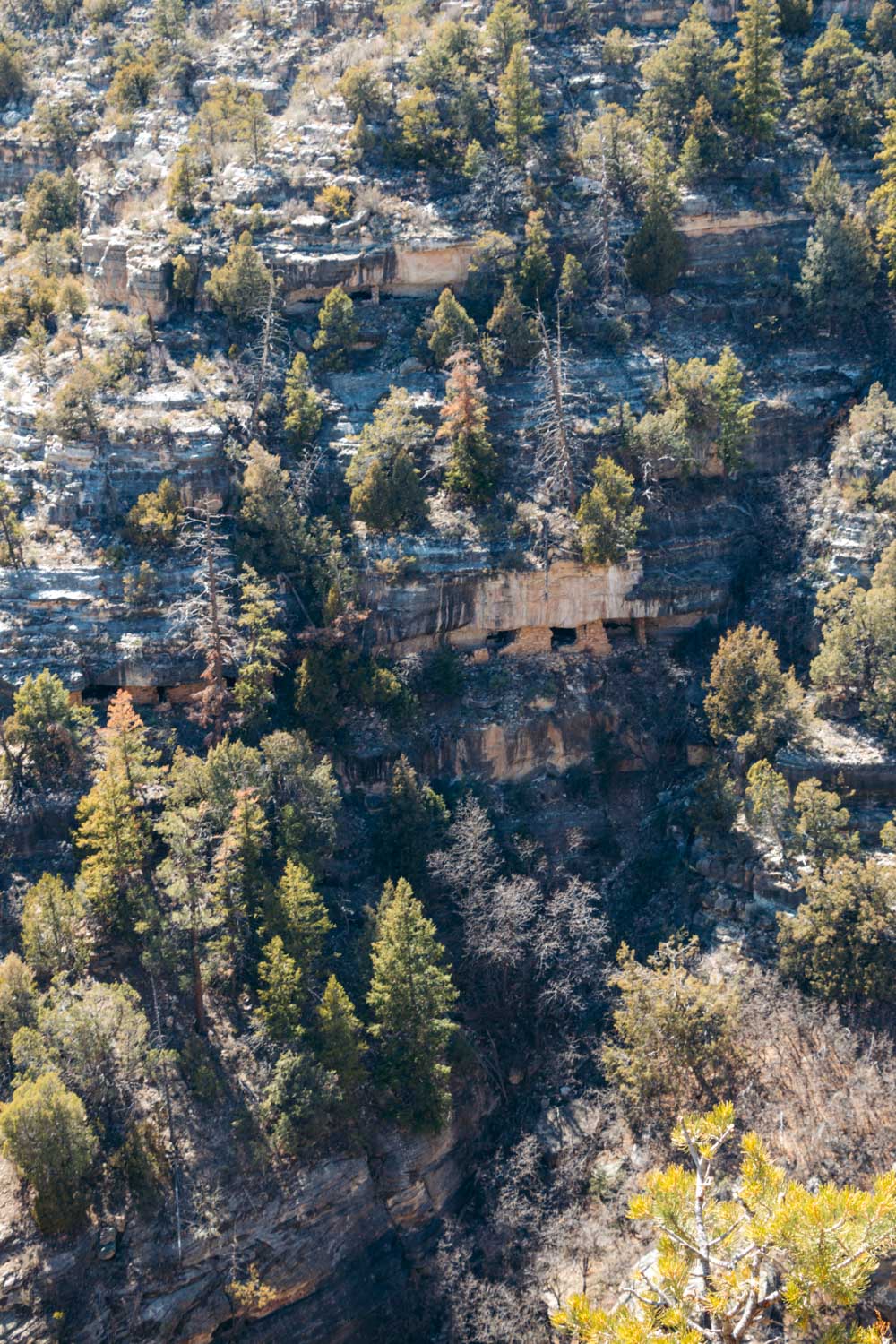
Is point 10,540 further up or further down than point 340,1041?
further up

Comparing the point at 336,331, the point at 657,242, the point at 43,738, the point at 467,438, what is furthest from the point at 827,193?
the point at 43,738

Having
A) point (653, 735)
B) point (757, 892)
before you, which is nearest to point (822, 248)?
point (653, 735)

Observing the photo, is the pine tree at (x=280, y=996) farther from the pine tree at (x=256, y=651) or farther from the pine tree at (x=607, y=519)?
the pine tree at (x=607, y=519)

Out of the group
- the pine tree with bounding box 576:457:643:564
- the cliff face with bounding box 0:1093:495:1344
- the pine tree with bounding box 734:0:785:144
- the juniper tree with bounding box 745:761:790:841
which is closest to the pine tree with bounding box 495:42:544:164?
the pine tree with bounding box 734:0:785:144

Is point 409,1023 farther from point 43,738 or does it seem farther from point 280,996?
point 43,738

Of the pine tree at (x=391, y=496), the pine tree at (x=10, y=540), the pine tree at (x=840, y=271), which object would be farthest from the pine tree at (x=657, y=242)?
the pine tree at (x=10, y=540)
